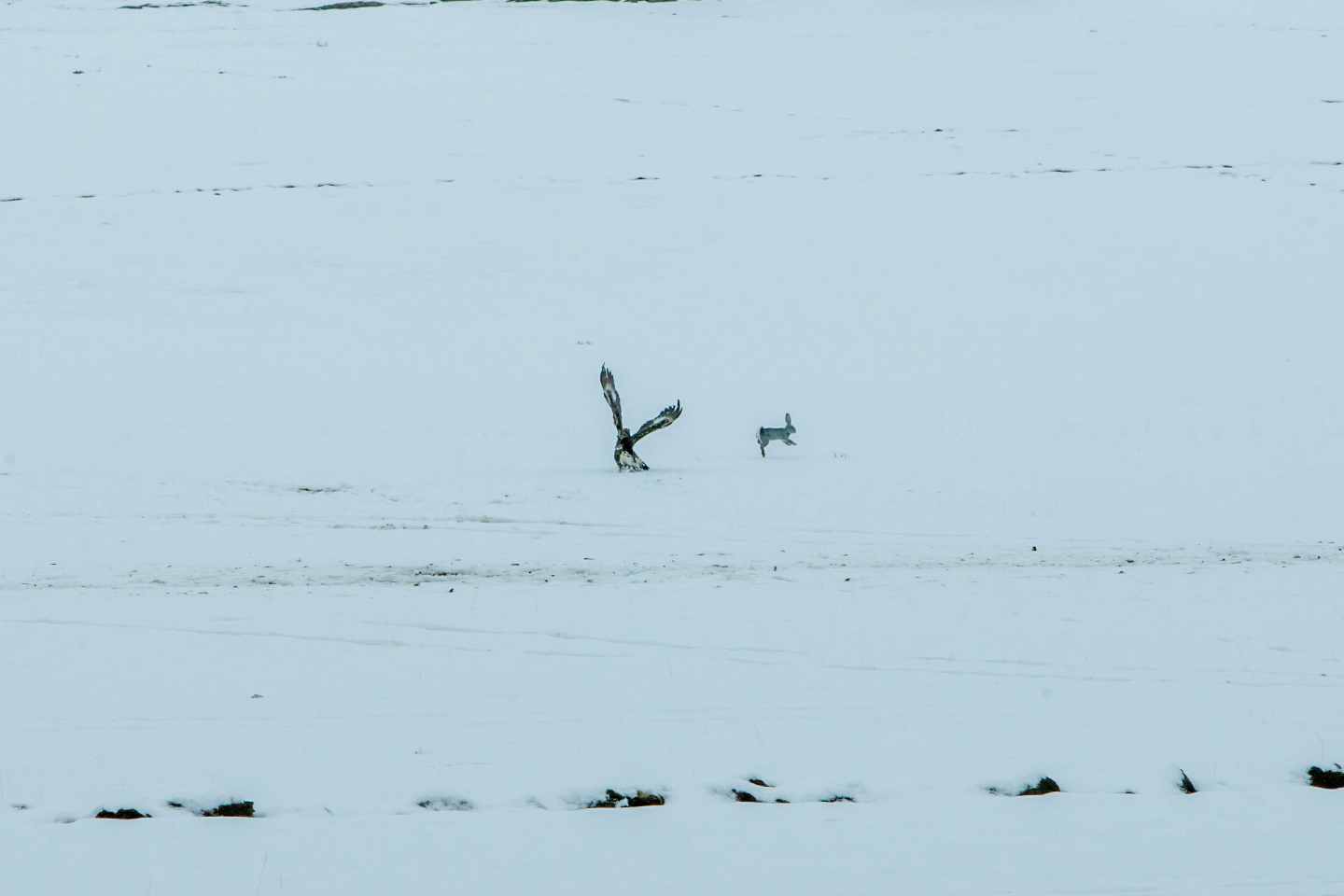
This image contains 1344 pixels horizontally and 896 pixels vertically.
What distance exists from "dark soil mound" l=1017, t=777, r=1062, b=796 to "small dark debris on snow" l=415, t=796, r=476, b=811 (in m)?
2.33

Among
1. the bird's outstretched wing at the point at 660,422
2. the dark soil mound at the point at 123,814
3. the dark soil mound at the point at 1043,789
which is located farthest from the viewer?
the bird's outstretched wing at the point at 660,422

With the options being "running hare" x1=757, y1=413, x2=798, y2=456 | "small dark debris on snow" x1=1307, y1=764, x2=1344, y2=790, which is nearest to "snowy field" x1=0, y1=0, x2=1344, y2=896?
"small dark debris on snow" x1=1307, y1=764, x2=1344, y2=790

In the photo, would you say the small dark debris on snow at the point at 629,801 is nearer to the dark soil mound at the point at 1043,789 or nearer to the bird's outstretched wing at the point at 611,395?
the dark soil mound at the point at 1043,789

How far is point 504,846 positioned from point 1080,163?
23389 millimetres

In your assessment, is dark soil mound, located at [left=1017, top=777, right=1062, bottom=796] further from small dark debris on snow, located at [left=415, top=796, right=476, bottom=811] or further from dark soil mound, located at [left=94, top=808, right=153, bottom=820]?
dark soil mound, located at [left=94, top=808, right=153, bottom=820]

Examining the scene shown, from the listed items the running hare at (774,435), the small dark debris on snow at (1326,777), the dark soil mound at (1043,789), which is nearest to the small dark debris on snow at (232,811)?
the dark soil mound at (1043,789)

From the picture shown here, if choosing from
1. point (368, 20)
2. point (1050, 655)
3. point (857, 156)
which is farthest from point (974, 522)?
point (368, 20)

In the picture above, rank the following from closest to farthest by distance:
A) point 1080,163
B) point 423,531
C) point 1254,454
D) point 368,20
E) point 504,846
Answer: point 504,846
point 423,531
point 1254,454
point 1080,163
point 368,20

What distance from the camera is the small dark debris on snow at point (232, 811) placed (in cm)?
441

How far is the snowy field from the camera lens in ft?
14.7

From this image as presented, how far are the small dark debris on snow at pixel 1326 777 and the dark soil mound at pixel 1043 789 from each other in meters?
1.11

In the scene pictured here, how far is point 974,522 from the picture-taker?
9250 mm

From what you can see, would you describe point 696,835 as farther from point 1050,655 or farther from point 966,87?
point 966,87

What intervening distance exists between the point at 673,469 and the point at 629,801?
24.2ft
